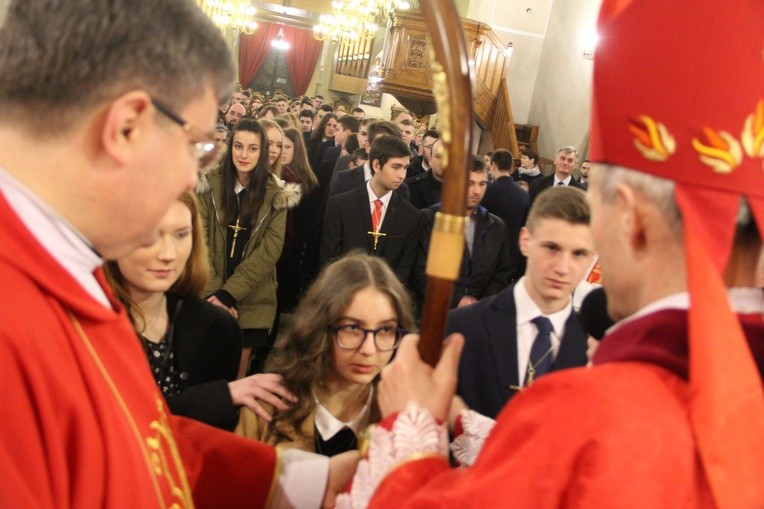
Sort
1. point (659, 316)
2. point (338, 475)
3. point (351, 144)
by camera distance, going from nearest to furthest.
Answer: point (659, 316) < point (338, 475) < point (351, 144)

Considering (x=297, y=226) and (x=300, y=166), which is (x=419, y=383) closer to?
(x=297, y=226)

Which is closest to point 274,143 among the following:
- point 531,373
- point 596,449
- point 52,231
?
point 531,373

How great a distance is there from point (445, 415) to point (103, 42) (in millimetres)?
865

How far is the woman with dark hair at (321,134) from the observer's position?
9.64 m

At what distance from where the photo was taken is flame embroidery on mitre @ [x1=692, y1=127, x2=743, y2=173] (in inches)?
46.3

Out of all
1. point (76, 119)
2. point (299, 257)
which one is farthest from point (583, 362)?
point (299, 257)

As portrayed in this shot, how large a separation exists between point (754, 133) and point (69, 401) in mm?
1085

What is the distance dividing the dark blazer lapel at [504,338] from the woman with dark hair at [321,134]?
22.5ft

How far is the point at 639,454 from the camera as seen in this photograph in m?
1.07

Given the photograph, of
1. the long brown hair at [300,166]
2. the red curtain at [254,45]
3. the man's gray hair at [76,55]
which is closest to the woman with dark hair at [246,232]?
the long brown hair at [300,166]

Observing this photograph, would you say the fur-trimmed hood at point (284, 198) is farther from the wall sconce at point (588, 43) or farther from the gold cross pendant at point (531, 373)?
the wall sconce at point (588, 43)

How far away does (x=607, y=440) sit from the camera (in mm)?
1074

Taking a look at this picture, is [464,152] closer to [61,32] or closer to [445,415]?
[445,415]

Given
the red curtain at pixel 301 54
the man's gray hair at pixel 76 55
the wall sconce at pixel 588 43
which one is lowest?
the man's gray hair at pixel 76 55
